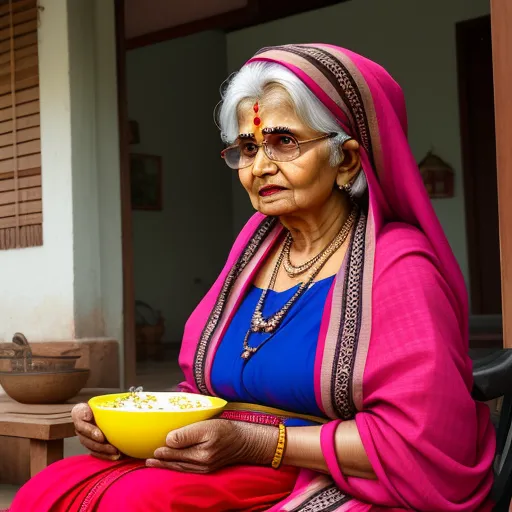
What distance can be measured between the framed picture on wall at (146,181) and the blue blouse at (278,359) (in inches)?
339

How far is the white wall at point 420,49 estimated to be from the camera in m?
9.41

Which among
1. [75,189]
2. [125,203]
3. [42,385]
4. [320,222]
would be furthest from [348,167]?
[125,203]

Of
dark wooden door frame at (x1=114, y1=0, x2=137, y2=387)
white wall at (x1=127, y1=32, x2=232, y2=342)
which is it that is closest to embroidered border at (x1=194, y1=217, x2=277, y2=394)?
dark wooden door frame at (x1=114, y1=0, x2=137, y2=387)

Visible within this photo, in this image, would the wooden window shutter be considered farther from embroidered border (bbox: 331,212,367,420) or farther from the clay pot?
embroidered border (bbox: 331,212,367,420)

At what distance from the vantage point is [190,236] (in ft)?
36.5

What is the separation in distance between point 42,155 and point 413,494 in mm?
3633

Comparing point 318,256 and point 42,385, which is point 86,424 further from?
point 42,385

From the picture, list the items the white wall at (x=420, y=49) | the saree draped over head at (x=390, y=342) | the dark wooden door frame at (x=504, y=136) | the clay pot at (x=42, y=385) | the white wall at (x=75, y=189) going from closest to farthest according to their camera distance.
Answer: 1. the saree draped over head at (x=390, y=342)
2. the dark wooden door frame at (x=504, y=136)
3. the clay pot at (x=42, y=385)
4. the white wall at (x=75, y=189)
5. the white wall at (x=420, y=49)

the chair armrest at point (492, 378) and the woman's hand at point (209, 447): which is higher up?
the chair armrest at point (492, 378)

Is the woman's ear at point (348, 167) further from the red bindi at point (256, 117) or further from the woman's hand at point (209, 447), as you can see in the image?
the woman's hand at point (209, 447)

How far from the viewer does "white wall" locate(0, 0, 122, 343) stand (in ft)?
14.8

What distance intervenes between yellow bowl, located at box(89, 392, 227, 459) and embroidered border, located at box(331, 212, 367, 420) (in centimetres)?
23

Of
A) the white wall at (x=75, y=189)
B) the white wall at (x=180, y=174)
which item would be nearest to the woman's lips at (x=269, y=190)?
the white wall at (x=75, y=189)

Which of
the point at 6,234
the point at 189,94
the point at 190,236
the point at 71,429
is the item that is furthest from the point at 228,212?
the point at 71,429
